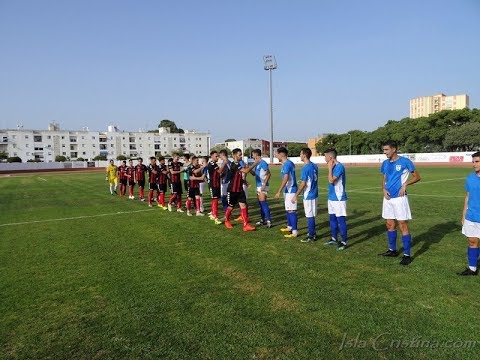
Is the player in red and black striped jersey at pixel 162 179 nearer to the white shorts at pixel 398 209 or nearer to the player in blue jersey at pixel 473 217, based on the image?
the white shorts at pixel 398 209

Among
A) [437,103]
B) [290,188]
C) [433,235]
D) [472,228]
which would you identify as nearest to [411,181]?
[472,228]

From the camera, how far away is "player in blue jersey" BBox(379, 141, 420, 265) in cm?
591

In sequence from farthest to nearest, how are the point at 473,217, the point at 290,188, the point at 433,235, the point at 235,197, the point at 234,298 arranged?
1. the point at 235,197
2. the point at 290,188
3. the point at 433,235
4. the point at 473,217
5. the point at 234,298

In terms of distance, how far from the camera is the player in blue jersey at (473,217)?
16.5ft

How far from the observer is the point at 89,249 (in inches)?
288

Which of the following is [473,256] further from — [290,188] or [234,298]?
[290,188]

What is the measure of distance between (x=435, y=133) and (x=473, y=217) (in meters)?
77.4

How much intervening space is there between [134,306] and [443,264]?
5.00m

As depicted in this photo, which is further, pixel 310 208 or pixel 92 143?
pixel 92 143

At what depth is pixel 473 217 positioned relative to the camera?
16.6ft

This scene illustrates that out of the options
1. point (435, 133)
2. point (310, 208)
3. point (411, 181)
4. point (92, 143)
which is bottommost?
point (310, 208)

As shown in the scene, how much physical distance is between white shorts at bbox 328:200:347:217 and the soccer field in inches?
29.5

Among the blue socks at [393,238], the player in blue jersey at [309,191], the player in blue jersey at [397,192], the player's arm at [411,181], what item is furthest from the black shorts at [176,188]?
the player's arm at [411,181]

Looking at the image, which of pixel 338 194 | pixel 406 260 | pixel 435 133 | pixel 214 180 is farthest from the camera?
pixel 435 133
